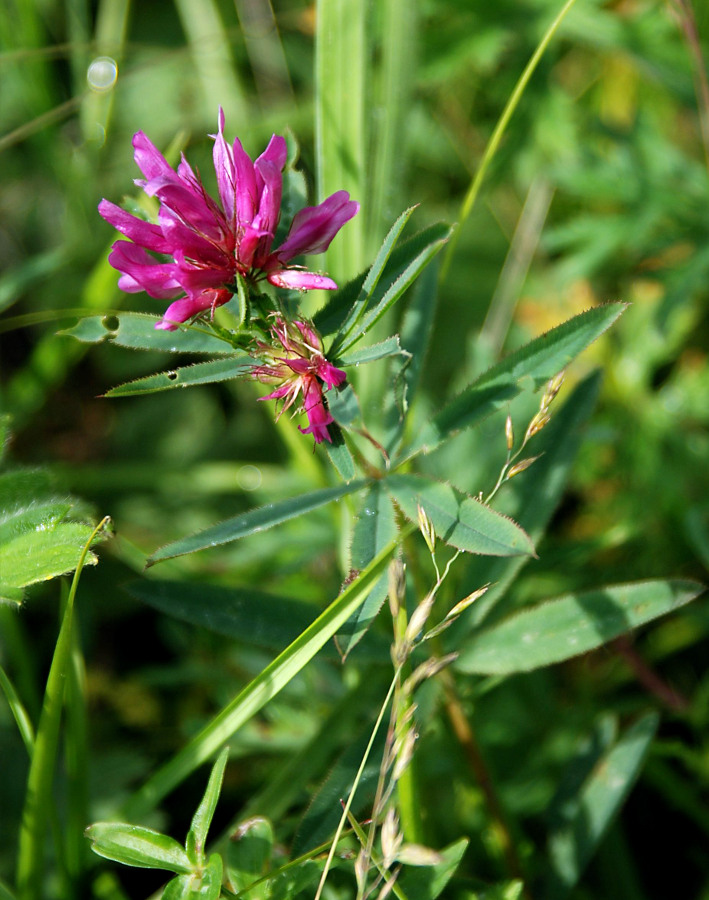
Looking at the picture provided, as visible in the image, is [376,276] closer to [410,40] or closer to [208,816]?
[208,816]

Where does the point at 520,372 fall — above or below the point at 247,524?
above

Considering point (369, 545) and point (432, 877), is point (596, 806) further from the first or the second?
point (369, 545)

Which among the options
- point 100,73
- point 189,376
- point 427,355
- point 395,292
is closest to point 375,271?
point 395,292

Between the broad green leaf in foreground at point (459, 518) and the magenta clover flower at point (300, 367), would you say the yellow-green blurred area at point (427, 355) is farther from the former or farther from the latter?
the magenta clover flower at point (300, 367)

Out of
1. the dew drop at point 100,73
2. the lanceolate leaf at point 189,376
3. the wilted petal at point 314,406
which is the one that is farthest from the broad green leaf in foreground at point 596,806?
the dew drop at point 100,73

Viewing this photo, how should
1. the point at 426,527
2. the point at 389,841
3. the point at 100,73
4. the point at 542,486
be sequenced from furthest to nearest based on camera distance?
the point at 100,73
the point at 542,486
the point at 426,527
the point at 389,841

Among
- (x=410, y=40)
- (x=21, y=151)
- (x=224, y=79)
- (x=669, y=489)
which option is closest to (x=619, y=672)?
(x=669, y=489)
